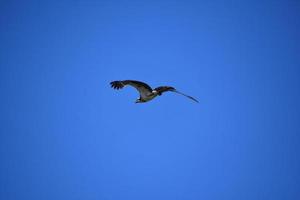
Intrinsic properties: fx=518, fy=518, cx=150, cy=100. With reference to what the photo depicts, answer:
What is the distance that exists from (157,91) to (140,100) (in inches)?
77.2

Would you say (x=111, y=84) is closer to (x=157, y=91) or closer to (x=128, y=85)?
(x=128, y=85)

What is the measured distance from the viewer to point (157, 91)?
1134 inches

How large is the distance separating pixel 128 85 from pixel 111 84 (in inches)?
40.0

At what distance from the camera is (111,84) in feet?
97.7

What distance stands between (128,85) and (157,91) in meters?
1.84

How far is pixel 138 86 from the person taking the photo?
95.2 feet

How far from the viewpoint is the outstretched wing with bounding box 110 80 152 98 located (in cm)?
2878

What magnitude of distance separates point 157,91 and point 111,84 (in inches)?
112

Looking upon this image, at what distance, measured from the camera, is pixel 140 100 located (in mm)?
30422

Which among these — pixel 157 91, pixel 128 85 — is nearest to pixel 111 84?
pixel 128 85

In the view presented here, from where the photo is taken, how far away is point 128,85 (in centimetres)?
2955

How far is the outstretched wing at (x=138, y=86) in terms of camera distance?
28.8m
